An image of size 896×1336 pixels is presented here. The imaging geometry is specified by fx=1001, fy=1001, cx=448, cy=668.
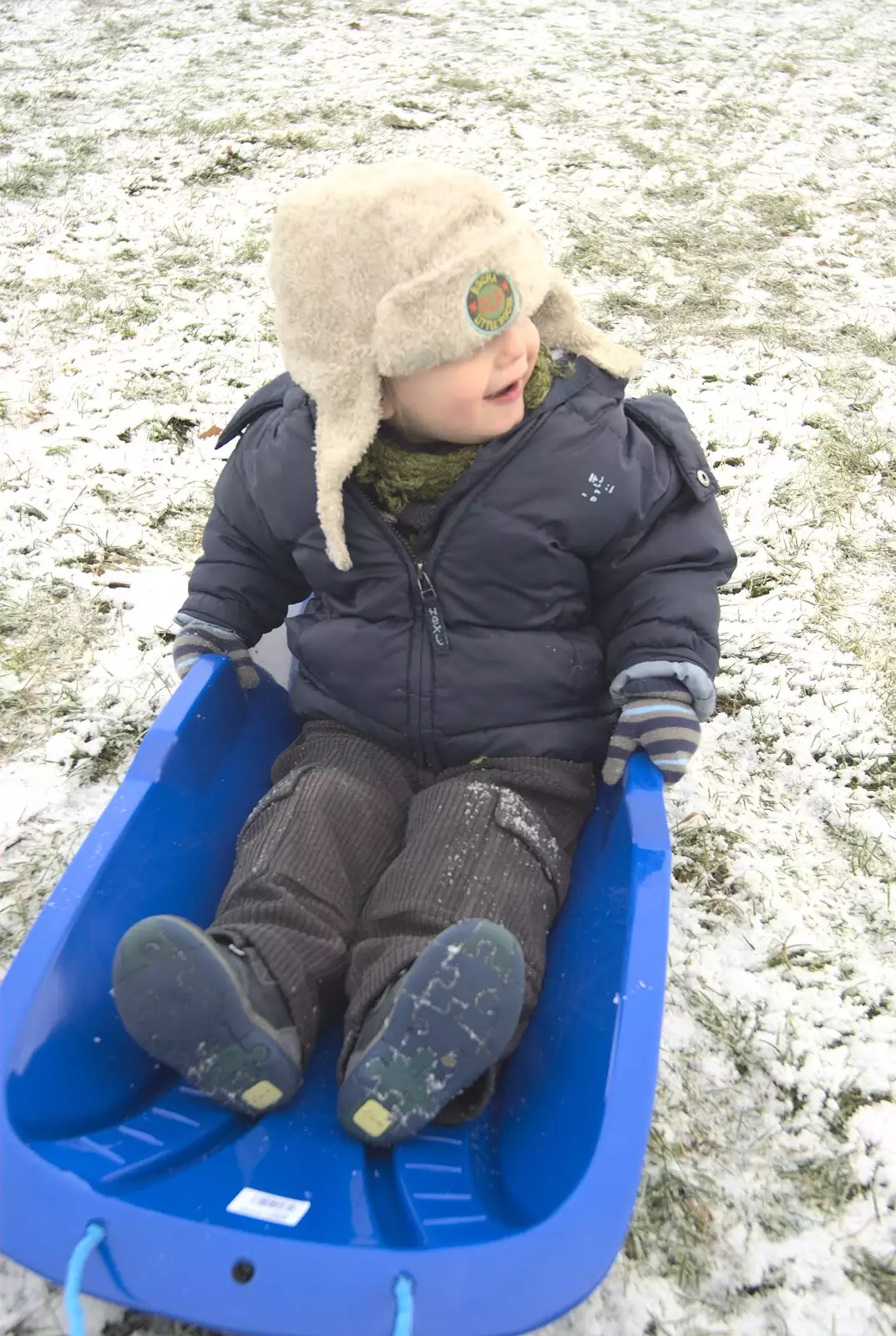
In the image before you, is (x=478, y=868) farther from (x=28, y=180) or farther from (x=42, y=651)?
(x=28, y=180)

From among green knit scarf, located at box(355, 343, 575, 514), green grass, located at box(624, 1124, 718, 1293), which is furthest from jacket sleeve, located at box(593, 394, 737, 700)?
green grass, located at box(624, 1124, 718, 1293)

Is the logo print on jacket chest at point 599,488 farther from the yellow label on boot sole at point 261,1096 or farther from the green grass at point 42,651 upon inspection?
the green grass at point 42,651

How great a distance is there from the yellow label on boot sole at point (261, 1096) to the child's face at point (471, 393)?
0.89 meters

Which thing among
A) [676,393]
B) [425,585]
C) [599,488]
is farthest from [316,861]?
[676,393]

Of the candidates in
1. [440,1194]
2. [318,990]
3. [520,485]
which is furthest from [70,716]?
[440,1194]

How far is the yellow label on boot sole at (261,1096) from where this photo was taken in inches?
49.1

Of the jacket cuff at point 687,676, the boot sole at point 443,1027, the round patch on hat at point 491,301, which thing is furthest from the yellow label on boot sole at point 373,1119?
the round patch on hat at point 491,301

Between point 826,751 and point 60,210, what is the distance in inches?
138

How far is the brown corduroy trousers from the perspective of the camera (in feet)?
4.40

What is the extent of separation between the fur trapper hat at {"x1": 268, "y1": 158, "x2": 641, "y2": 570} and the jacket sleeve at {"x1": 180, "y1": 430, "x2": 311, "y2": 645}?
0.39 metres

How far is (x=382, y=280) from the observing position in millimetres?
1245

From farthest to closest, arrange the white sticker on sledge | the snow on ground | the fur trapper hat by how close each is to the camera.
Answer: the snow on ground
the fur trapper hat
the white sticker on sledge

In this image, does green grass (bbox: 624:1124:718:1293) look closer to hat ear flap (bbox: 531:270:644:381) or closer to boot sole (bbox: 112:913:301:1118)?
boot sole (bbox: 112:913:301:1118)

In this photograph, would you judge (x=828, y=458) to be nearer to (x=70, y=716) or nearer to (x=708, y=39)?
(x=70, y=716)
